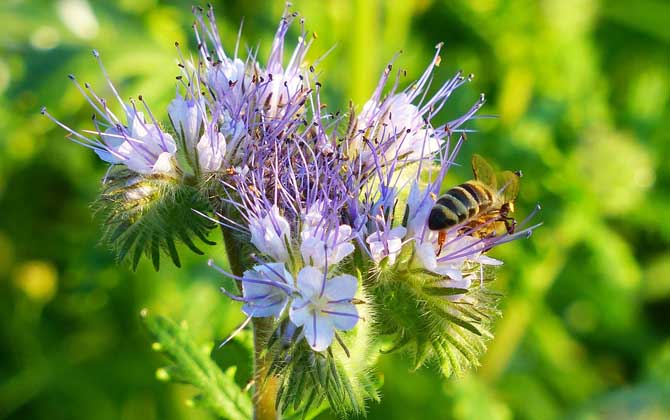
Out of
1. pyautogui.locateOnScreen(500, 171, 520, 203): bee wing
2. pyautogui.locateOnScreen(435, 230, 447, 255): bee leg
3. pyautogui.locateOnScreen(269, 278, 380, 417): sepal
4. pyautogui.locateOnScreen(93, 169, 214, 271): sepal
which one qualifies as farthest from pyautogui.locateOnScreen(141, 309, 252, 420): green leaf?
pyautogui.locateOnScreen(500, 171, 520, 203): bee wing

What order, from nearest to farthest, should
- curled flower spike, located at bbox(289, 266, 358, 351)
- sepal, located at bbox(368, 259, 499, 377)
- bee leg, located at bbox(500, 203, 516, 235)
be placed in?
curled flower spike, located at bbox(289, 266, 358, 351) → sepal, located at bbox(368, 259, 499, 377) → bee leg, located at bbox(500, 203, 516, 235)

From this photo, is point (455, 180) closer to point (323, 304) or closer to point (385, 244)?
point (385, 244)

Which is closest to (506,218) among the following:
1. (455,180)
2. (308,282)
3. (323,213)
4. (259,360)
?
(323,213)

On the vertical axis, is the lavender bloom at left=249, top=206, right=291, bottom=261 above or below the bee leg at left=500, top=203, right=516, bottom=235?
below

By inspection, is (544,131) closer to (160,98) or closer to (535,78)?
(535,78)

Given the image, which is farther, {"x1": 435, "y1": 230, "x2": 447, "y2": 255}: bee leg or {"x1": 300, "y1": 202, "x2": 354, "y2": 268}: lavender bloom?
{"x1": 435, "y1": 230, "x2": 447, "y2": 255}: bee leg

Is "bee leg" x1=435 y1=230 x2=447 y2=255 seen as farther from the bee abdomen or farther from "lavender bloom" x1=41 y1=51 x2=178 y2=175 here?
"lavender bloom" x1=41 y1=51 x2=178 y2=175

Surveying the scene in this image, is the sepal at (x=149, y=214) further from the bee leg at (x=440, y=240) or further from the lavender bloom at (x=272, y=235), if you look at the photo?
the bee leg at (x=440, y=240)

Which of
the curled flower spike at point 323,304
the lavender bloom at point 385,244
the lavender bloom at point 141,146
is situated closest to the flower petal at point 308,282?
the curled flower spike at point 323,304
